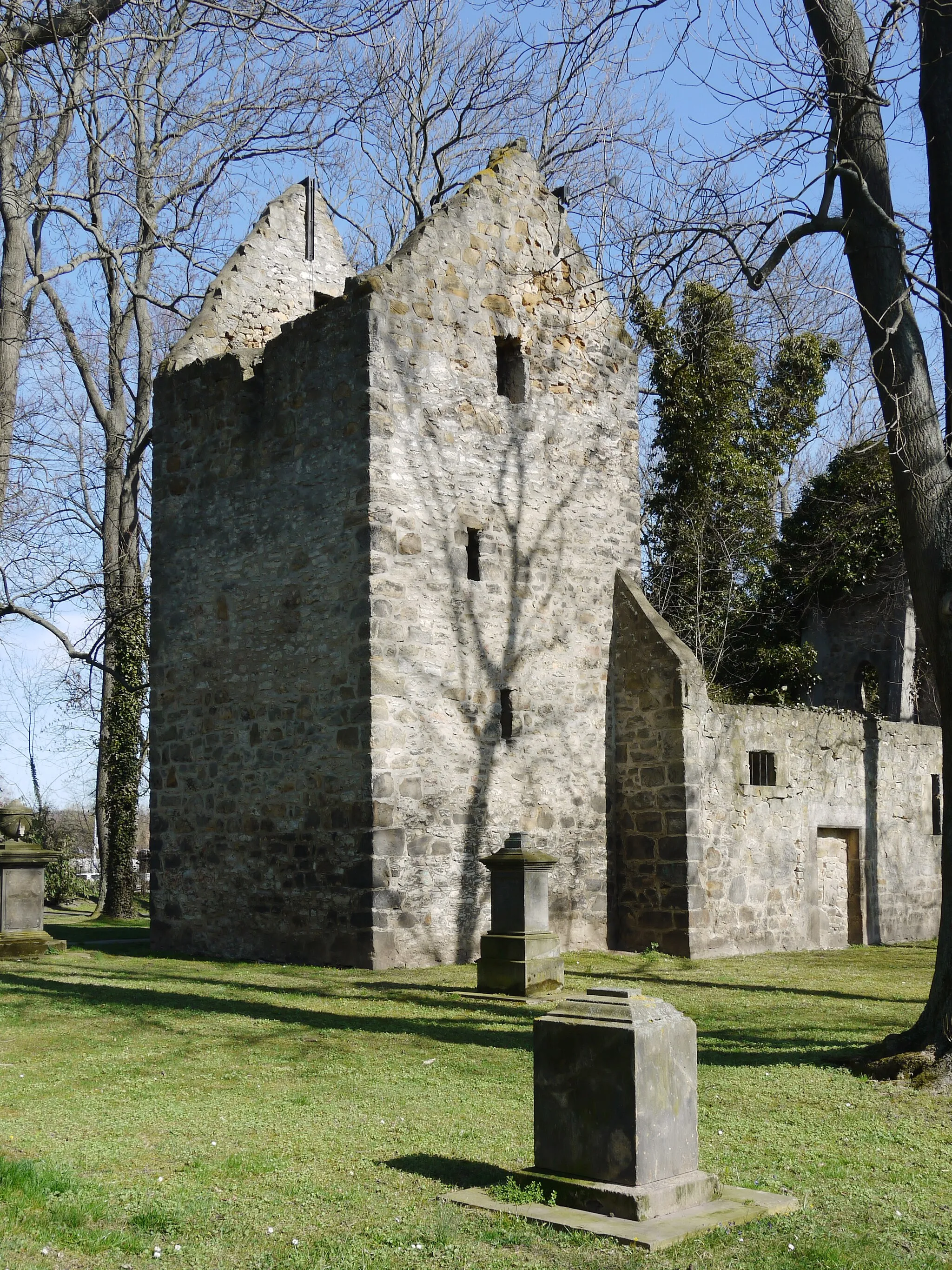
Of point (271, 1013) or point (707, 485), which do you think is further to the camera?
point (707, 485)

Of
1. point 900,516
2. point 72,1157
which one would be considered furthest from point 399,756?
point 72,1157

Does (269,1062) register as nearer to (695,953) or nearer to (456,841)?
(456,841)

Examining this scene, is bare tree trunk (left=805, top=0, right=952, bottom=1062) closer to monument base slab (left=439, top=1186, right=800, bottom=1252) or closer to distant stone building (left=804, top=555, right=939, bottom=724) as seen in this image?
monument base slab (left=439, top=1186, right=800, bottom=1252)

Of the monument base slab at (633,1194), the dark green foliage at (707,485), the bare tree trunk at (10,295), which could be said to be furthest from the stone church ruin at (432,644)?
the monument base slab at (633,1194)

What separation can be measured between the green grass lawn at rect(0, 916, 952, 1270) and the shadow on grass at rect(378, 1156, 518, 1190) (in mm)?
17

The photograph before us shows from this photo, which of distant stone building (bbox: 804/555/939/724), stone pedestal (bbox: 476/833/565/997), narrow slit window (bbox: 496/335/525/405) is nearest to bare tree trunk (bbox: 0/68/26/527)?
narrow slit window (bbox: 496/335/525/405)

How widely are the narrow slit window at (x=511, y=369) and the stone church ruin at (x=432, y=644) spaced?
0.11ft

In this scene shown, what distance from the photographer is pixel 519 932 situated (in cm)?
1071

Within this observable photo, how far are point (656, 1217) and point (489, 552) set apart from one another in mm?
9283

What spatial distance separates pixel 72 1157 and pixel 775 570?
20034mm

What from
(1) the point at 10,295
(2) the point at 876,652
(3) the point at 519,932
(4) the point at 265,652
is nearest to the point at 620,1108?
(3) the point at 519,932

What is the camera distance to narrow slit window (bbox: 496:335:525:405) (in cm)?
1413

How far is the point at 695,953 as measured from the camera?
13.7m

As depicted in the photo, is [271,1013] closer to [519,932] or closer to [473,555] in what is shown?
[519,932]
